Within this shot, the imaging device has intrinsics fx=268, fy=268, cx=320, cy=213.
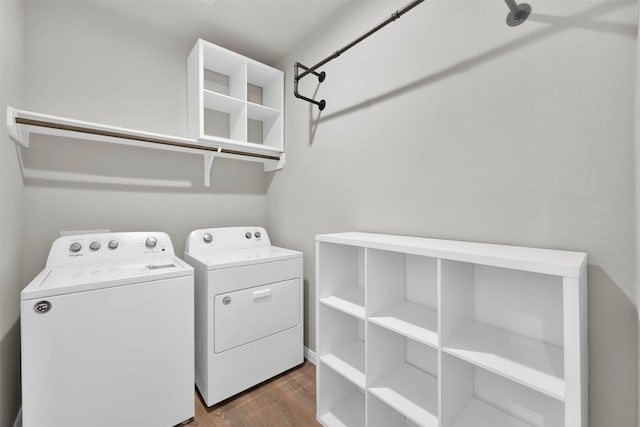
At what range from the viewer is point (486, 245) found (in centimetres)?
110

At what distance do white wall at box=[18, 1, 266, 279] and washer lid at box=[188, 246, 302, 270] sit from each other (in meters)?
0.39

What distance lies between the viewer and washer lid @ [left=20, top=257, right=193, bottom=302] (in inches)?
44.6

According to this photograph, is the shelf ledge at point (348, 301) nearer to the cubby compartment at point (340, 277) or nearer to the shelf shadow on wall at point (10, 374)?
the cubby compartment at point (340, 277)

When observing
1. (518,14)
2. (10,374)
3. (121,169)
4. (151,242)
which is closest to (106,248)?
(151,242)

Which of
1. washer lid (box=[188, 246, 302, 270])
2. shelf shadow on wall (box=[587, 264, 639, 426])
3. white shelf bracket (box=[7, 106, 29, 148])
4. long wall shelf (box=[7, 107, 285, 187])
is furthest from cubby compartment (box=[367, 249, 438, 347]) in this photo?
white shelf bracket (box=[7, 106, 29, 148])

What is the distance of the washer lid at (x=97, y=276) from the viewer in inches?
44.6

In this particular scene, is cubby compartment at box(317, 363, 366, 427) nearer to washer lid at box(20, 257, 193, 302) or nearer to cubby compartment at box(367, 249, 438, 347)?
cubby compartment at box(367, 249, 438, 347)

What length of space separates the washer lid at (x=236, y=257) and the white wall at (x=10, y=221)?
822 mm

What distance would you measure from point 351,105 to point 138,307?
5.40 feet

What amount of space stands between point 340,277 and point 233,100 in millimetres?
1508

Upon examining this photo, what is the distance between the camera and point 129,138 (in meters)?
1.70

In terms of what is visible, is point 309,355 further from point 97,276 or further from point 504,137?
point 504,137

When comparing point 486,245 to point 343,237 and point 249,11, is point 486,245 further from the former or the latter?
point 249,11

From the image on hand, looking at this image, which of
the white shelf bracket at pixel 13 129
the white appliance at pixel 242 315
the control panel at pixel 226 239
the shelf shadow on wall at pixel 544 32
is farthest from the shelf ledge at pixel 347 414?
the white shelf bracket at pixel 13 129
